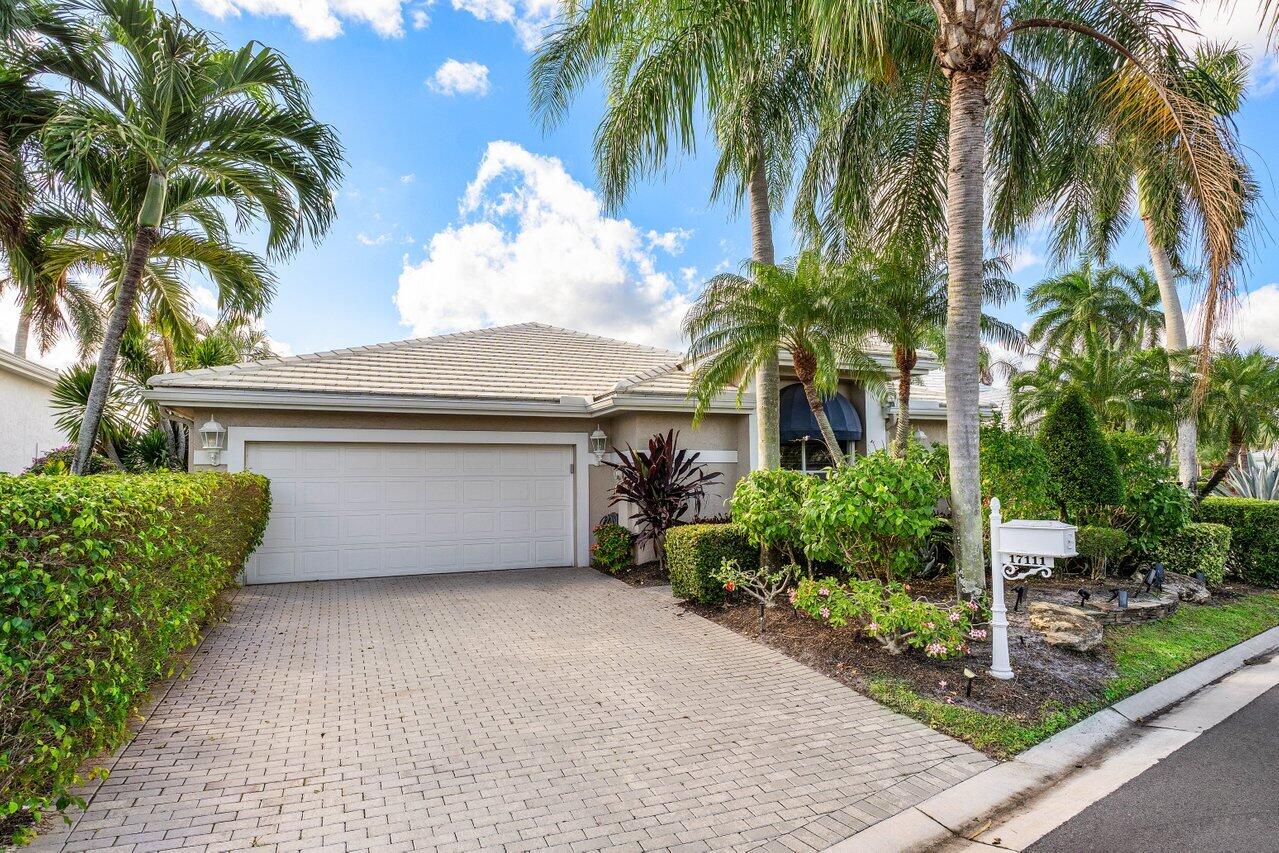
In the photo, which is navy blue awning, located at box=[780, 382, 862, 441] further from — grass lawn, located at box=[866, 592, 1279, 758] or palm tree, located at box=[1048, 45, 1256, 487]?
grass lawn, located at box=[866, 592, 1279, 758]

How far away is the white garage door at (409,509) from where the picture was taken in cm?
1153

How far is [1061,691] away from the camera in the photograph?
5.95m

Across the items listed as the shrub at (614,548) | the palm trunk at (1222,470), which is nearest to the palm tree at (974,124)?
the shrub at (614,548)

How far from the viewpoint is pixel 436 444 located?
12539 mm

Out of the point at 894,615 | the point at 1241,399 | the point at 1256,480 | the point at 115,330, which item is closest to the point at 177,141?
the point at 115,330

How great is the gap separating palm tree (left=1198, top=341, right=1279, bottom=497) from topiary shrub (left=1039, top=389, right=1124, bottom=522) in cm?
564

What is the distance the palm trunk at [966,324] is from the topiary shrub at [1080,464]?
13.0 feet

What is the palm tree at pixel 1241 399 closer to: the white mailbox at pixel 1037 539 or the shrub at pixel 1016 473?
the shrub at pixel 1016 473

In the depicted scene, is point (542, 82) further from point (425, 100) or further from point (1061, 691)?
point (1061, 691)

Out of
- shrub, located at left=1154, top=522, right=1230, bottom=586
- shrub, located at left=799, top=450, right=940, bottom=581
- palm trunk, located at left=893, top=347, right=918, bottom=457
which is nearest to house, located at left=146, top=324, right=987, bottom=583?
palm trunk, located at left=893, top=347, right=918, bottom=457

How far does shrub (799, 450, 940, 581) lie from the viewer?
22.9 feet

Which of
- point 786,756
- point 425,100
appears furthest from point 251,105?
point 786,756

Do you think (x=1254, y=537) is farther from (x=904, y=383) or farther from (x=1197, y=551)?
(x=904, y=383)

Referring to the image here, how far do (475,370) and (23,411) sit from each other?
14557mm
